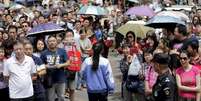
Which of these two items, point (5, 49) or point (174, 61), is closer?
point (174, 61)

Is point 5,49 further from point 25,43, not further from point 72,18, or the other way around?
point 72,18

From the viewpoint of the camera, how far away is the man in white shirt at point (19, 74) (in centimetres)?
938

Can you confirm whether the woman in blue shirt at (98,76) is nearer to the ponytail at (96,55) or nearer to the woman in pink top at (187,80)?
the ponytail at (96,55)

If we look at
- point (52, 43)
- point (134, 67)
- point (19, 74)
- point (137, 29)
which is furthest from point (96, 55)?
point (137, 29)

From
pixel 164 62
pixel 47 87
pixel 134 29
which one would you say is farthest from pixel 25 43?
pixel 134 29

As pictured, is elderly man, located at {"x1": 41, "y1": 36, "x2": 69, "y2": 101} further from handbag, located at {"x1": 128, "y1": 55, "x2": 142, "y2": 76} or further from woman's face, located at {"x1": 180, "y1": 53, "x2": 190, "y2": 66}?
woman's face, located at {"x1": 180, "y1": 53, "x2": 190, "y2": 66}

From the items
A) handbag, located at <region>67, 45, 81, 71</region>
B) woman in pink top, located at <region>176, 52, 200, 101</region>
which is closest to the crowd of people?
woman in pink top, located at <region>176, 52, 200, 101</region>

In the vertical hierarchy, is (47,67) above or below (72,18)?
below

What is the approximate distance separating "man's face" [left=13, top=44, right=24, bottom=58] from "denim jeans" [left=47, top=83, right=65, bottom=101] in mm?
1780

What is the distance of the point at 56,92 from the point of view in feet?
37.7

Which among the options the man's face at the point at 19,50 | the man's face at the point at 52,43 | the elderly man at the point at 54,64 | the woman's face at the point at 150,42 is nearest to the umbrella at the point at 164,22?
the woman's face at the point at 150,42

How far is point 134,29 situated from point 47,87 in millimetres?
3385

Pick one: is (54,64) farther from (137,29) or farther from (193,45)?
(137,29)

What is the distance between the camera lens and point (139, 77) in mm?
10125
